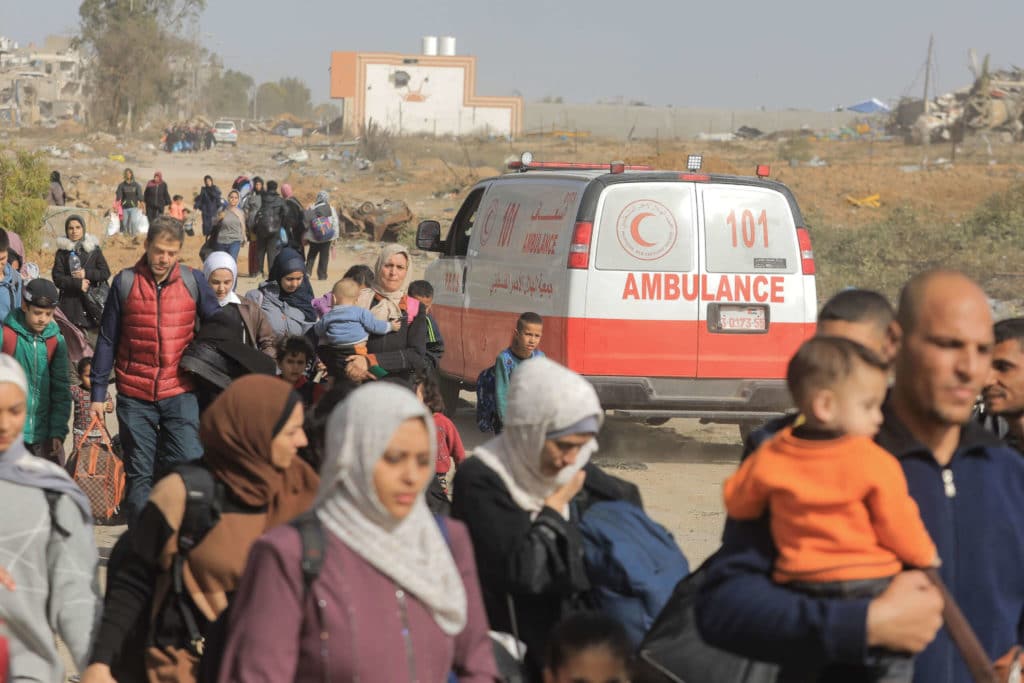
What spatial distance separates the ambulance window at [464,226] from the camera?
13.0 meters

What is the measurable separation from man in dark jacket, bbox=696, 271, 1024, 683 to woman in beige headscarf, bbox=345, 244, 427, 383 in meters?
5.03

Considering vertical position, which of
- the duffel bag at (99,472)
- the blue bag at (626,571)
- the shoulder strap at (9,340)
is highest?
the blue bag at (626,571)

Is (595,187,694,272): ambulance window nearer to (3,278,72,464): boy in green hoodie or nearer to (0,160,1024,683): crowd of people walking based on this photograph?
(3,278,72,464): boy in green hoodie

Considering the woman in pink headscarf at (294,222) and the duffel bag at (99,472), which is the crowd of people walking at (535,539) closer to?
the duffel bag at (99,472)

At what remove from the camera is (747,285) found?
1130cm

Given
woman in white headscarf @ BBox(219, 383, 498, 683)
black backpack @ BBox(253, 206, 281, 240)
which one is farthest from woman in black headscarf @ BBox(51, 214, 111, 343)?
black backpack @ BBox(253, 206, 281, 240)

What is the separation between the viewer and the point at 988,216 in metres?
33.1

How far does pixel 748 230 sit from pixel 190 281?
490 centimetres

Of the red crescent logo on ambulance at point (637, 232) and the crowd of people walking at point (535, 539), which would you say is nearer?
the crowd of people walking at point (535, 539)

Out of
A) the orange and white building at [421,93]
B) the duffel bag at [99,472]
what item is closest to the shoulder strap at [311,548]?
the duffel bag at [99,472]

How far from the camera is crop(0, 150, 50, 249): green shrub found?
2400 centimetres

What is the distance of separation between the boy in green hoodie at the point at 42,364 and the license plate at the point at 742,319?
485 cm

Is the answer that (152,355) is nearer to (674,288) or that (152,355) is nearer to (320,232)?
(674,288)

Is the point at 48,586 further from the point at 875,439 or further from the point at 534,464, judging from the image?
the point at 875,439
